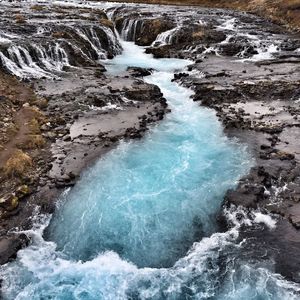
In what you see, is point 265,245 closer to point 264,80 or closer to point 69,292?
point 69,292

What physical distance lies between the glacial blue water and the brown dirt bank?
5531 cm

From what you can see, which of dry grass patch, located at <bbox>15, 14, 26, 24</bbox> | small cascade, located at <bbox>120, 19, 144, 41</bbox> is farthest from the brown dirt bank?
dry grass patch, located at <bbox>15, 14, 26, 24</bbox>

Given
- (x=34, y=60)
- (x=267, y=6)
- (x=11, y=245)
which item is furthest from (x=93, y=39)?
(x=267, y=6)

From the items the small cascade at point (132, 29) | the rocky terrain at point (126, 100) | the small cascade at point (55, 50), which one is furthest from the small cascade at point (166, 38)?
the small cascade at point (55, 50)

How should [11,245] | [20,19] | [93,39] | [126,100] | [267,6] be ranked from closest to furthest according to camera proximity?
[11,245]
[126,100]
[93,39]
[20,19]
[267,6]

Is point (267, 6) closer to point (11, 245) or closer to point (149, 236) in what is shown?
point (149, 236)

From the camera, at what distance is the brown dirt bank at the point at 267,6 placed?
80562 millimetres

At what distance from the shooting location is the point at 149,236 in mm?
23125

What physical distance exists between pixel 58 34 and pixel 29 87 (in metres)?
18.1

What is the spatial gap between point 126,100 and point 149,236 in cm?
2162

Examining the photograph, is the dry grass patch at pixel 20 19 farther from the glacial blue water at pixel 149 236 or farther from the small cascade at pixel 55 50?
the glacial blue water at pixel 149 236

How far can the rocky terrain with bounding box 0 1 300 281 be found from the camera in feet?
84.3

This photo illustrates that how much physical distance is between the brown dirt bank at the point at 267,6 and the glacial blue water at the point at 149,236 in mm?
55308

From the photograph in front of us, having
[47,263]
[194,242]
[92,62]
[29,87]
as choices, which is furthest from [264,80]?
[47,263]
